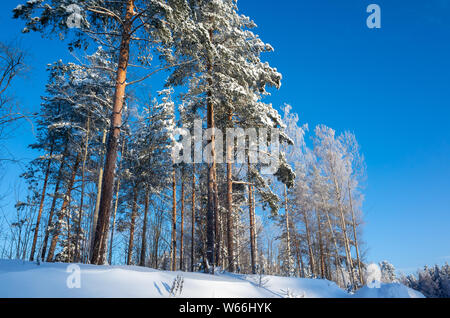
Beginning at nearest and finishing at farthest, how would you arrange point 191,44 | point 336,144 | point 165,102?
point 191,44 < point 165,102 < point 336,144

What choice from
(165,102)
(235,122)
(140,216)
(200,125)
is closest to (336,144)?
(235,122)

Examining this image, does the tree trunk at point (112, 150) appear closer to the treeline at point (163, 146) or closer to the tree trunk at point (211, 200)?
the treeline at point (163, 146)

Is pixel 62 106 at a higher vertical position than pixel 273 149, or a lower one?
higher

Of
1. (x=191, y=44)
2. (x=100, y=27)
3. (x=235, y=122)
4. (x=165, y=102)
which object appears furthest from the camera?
(x=165, y=102)

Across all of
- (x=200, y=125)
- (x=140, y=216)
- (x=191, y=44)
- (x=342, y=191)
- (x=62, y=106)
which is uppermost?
(x=62, y=106)

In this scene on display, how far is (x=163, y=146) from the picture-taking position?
1476 centimetres

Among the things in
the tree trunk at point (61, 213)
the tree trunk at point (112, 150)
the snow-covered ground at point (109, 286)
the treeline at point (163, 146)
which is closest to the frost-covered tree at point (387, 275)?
the treeline at point (163, 146)

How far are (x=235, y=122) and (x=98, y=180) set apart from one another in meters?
6.62

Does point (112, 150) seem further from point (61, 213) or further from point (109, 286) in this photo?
point (61, 213)

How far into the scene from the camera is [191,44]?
27.0 feet

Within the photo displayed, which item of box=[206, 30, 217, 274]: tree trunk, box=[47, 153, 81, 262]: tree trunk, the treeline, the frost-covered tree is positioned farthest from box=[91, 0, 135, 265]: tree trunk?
the frost-covered tree

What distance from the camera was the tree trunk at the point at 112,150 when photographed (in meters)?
5.89

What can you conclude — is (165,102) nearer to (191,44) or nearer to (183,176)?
(183,176)

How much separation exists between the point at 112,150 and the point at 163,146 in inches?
323
